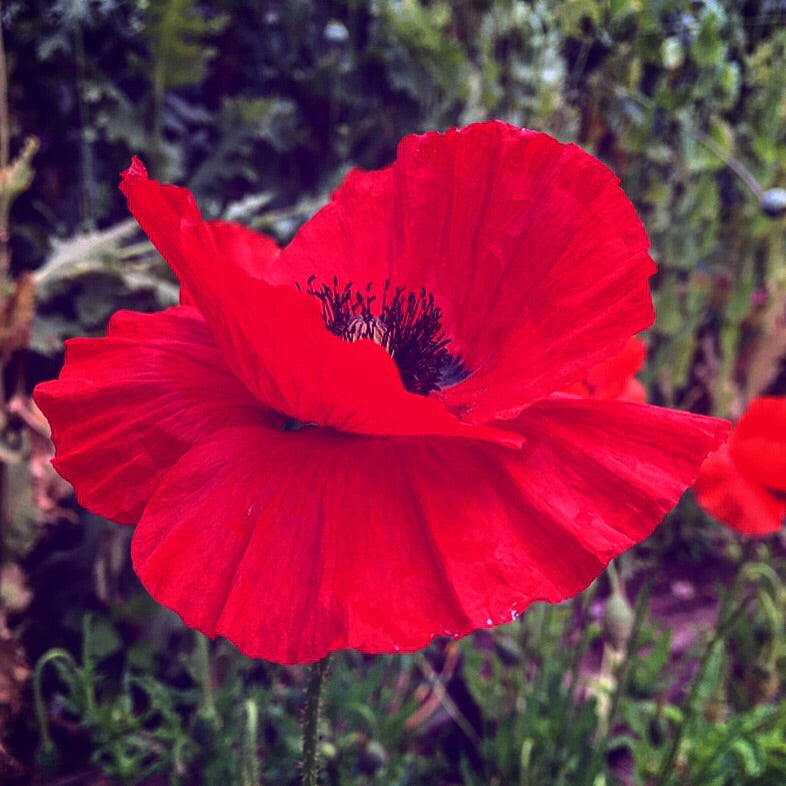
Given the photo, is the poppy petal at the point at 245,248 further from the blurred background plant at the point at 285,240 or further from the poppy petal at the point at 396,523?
the blurred background plant at the point at 285,240

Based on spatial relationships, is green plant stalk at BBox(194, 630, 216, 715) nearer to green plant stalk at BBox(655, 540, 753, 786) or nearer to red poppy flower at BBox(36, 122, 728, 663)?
red poppy flower at BBox(36, 122, 728, 663)

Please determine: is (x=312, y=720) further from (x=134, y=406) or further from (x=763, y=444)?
(x=763, y=444)

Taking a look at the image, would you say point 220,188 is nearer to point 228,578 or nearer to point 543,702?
point 543,702

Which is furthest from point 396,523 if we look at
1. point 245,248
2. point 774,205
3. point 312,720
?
point 774,205

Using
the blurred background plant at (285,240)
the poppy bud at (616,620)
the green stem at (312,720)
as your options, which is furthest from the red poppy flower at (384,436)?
the poppy bud at (616,620)

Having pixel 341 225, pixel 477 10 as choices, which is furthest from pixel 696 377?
pixel 341 225

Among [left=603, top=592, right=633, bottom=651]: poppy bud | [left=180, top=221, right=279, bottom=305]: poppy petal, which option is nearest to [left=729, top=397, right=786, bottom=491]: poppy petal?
[left=603, top=592, right=633, bottom=651]: poppy bud
